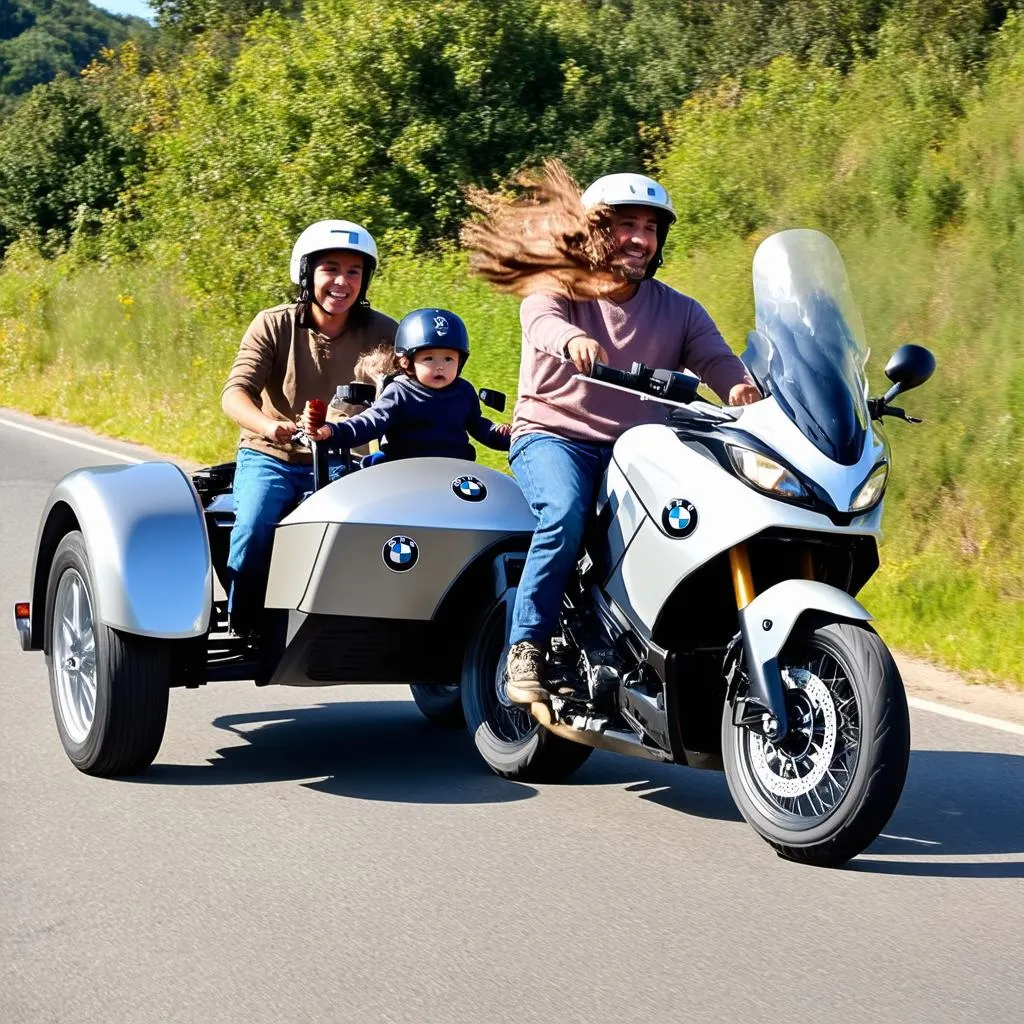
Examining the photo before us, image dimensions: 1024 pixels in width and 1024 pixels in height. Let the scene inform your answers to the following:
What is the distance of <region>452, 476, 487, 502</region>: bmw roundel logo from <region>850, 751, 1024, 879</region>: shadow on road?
66.8 inches

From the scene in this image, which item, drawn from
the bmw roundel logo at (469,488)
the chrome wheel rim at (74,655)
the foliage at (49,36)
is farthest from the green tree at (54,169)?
the foliage at (49,36)

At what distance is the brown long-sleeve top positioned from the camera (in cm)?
673

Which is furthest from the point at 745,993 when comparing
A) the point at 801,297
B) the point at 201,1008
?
the point at 801,297

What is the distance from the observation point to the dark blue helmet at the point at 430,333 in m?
6.19

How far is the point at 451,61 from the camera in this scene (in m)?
26.1

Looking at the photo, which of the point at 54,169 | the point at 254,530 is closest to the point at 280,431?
the point at 254,530

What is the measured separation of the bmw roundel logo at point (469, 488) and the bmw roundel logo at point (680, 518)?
35.8 inches

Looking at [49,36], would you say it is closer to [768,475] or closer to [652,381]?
[652,381]

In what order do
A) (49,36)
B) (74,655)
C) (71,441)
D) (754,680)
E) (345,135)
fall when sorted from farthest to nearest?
(49,36) < (345,135) < (71,441) < (74,655) < (754,680)

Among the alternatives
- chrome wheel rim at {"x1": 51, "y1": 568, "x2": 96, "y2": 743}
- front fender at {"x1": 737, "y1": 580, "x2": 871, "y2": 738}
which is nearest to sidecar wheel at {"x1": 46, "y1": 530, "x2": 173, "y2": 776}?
chrome wheel rim at {"x1": 51, "y1": 568, "x2": 96, "y2": 743}

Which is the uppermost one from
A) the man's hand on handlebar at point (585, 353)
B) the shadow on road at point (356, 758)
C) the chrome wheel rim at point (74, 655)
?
the man's hand on handlebar at point (585, 353)

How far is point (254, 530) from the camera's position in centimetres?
618

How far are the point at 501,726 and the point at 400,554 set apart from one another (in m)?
0.74

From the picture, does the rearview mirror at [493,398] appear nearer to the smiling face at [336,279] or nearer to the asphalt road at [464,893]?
the smiling face at [336,279]
